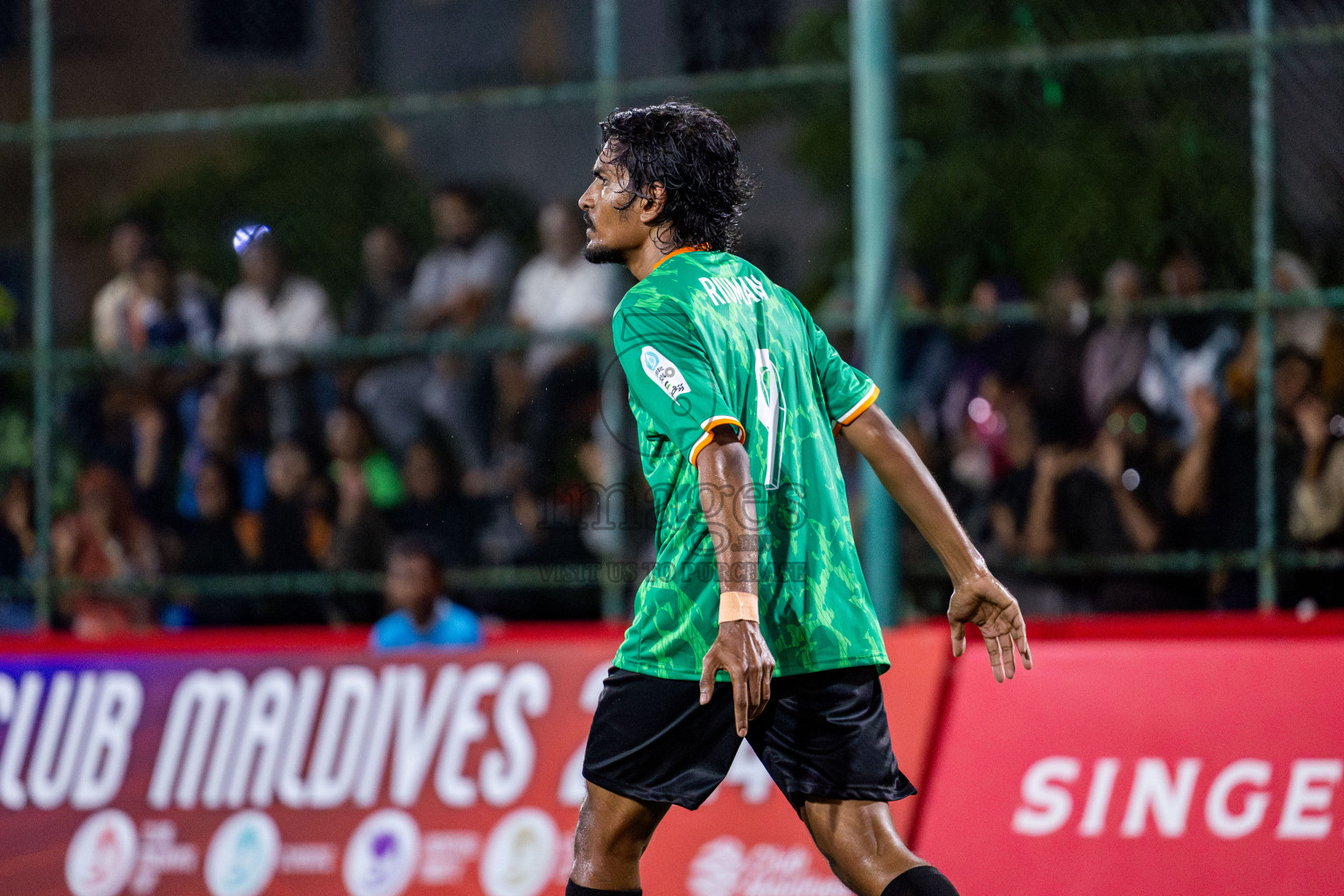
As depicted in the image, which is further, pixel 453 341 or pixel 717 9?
pixel 717 9

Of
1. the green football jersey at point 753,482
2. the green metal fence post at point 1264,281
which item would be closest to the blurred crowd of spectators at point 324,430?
the green metal fence post at point 1264,281

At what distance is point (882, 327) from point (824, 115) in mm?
3430

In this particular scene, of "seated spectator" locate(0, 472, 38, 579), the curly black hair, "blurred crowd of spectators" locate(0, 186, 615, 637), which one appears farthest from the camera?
"seated spectator" locate(0, 472, 38, 579)

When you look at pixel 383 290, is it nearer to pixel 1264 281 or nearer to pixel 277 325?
pixel 277 325

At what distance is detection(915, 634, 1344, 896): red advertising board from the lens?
4.59m

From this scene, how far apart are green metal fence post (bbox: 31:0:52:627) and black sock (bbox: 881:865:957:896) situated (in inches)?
240

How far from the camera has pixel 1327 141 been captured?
7.00 m

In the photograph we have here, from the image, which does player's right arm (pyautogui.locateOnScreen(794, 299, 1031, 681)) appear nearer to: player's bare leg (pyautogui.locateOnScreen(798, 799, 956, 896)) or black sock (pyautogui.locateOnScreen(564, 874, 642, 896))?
player's bare leg (pyautogui.locateOnScreen(798, 799, 956, 896))

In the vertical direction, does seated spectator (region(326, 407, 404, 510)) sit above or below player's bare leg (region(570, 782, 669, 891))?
above

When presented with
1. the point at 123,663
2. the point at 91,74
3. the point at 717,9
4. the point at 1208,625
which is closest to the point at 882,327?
the point at 1208,625

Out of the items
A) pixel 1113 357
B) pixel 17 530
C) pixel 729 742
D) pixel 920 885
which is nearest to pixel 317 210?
pixel 17 530

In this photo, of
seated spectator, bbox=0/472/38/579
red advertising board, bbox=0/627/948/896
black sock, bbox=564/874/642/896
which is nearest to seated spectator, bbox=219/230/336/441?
seated spectator, bbox=0/472/38/579

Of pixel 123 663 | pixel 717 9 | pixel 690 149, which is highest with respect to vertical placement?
pixel 717 9

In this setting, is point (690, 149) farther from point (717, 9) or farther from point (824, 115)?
point (717, 9)
